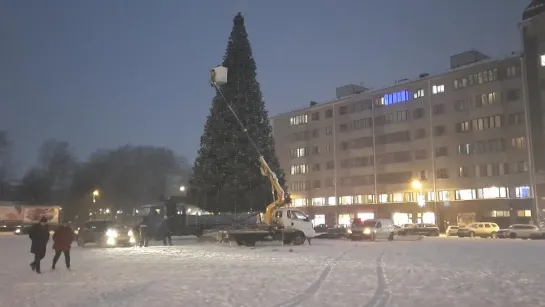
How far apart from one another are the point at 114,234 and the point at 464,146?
4946 centimetres

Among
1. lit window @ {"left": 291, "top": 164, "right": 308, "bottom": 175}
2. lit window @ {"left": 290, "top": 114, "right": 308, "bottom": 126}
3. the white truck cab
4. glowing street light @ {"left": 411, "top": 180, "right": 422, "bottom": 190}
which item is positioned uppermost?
lit window @ {"left": 290, "top": 114, "right": 308, "bottom": 126}

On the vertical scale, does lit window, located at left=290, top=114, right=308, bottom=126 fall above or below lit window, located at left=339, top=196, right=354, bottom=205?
above

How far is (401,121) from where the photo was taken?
75.6m

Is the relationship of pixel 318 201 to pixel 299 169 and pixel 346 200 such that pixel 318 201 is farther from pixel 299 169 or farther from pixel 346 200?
pixel 299 169

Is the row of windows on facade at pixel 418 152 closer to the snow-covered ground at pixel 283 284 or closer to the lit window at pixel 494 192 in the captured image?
the lit window at pixel 494 192

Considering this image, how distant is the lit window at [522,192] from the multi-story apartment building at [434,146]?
12cm

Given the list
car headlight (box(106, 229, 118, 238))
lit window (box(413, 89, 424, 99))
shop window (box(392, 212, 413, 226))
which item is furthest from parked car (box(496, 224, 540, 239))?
car headlight (box(106, 229, 118, 238))

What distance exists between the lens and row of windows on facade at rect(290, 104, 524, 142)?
2566 inches

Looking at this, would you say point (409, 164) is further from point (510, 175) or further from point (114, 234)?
point (114, 234)

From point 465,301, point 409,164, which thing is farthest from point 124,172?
point 465,301

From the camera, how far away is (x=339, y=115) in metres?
84.1

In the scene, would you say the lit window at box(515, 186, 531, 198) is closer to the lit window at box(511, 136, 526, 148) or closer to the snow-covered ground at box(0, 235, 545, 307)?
the lit window at box(511, 136, 526, 148)

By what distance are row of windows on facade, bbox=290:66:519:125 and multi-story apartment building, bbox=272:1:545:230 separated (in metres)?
0.13

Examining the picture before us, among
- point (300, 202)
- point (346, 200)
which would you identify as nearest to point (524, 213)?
point (346, 200)
